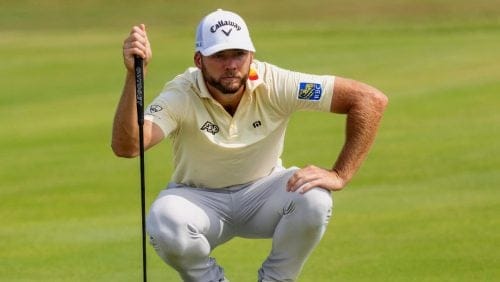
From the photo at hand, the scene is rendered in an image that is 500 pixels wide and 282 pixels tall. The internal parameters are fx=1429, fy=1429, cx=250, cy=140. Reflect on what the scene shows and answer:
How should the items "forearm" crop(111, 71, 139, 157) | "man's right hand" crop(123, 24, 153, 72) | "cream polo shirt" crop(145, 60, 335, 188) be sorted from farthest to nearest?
"cream polo shirt" crop(145, 60, 335, 188) < "forearm" crop(111, 71, 139, 157) < "man's right hand" crop(123, 24, 153, 72)

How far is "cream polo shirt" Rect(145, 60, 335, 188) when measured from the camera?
22.5 ft

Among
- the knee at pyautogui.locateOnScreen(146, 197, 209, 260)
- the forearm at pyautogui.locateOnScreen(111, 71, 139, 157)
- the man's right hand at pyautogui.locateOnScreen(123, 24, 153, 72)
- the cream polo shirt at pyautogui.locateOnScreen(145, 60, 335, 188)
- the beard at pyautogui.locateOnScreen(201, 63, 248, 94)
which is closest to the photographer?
the man's right hand at pyautogui.locateOnScreen(123, 24, 153, 72)

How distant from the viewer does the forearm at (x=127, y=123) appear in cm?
645

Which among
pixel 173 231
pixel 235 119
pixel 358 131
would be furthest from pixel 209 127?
pixel 358 131

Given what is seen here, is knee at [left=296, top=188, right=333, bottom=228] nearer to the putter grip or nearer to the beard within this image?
the beard

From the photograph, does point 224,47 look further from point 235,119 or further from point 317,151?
point 317,151

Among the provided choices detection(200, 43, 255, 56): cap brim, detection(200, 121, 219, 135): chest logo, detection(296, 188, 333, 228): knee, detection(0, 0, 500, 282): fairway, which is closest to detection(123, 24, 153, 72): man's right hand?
detection(200, 43, 255, 56): cap brim

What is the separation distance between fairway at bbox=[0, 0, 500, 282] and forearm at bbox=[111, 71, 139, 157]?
4.80 ft

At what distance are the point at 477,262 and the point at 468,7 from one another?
17.8m

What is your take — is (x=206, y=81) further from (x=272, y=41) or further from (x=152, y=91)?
(x=272, y=41)

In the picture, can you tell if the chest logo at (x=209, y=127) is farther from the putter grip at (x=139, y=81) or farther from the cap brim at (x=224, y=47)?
the putter grip at (x=139, y=81)

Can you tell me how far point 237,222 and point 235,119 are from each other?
1.72ft

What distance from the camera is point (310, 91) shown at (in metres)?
6.85

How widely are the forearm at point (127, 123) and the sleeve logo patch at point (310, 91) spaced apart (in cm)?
86
